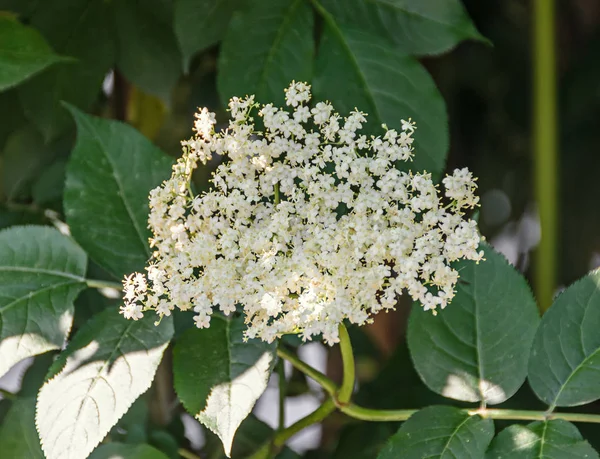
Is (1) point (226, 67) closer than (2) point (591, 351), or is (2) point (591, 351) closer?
(2) point (591, 351)

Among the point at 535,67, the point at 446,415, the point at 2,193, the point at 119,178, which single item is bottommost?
the point at 446,415

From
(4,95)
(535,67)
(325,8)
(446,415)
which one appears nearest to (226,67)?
(325,8)

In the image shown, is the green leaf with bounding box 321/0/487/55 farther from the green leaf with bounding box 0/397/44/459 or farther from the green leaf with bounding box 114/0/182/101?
the green leaf with bounding box 0/397/44/459

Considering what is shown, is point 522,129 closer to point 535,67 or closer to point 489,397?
point 535,67

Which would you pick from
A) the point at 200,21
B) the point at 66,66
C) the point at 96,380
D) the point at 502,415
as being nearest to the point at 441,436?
the point at 502,415

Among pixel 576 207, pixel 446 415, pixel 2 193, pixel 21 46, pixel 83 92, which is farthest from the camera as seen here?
pixel 576 207

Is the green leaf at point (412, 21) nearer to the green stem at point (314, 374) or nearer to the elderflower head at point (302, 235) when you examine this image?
the elderflower head at point (302, 235)
